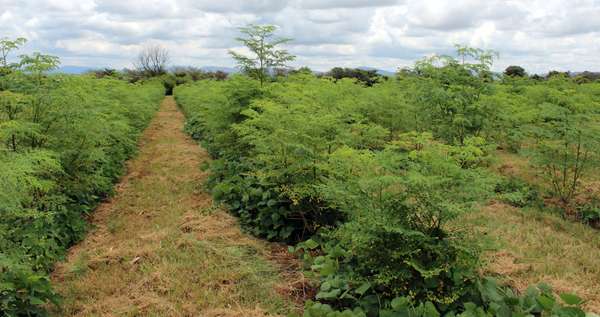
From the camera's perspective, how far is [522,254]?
5.55m

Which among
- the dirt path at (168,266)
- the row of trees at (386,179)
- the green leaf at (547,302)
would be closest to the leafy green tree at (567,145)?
the row of trees at (386,179)

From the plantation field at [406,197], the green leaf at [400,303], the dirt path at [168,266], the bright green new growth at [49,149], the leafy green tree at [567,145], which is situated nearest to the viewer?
the green leaf at [400,303]

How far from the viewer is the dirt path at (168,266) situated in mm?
4500

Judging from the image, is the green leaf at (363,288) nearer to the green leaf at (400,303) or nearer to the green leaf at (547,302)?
the green leaf at (400,303)

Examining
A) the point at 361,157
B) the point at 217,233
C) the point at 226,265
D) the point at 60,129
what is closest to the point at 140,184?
the point at 60,129

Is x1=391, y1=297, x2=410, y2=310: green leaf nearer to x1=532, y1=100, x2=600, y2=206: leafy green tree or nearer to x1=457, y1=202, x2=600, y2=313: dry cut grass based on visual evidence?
x1=457, y1=202, x2=600, y2=313: dry cut grass

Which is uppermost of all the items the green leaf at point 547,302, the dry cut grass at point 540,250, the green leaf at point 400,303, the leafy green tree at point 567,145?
the leafy green tree at point 567,145

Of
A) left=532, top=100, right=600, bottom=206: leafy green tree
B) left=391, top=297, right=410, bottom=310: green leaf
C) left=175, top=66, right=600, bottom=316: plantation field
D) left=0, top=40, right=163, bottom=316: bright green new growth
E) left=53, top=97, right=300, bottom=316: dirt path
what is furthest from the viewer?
left=532, top=100, right=600, bottom=206: leafy green tree

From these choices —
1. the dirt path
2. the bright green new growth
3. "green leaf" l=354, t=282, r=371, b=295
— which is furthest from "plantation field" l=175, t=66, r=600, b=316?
the bright green new growth

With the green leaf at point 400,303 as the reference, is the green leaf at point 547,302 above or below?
below

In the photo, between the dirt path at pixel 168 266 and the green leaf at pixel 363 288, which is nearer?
the green leaf at pixel 363 288

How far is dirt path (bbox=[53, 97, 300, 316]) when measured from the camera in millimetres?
4500

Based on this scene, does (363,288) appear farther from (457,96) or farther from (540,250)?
(457,96)

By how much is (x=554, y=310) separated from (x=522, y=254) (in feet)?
6.61
